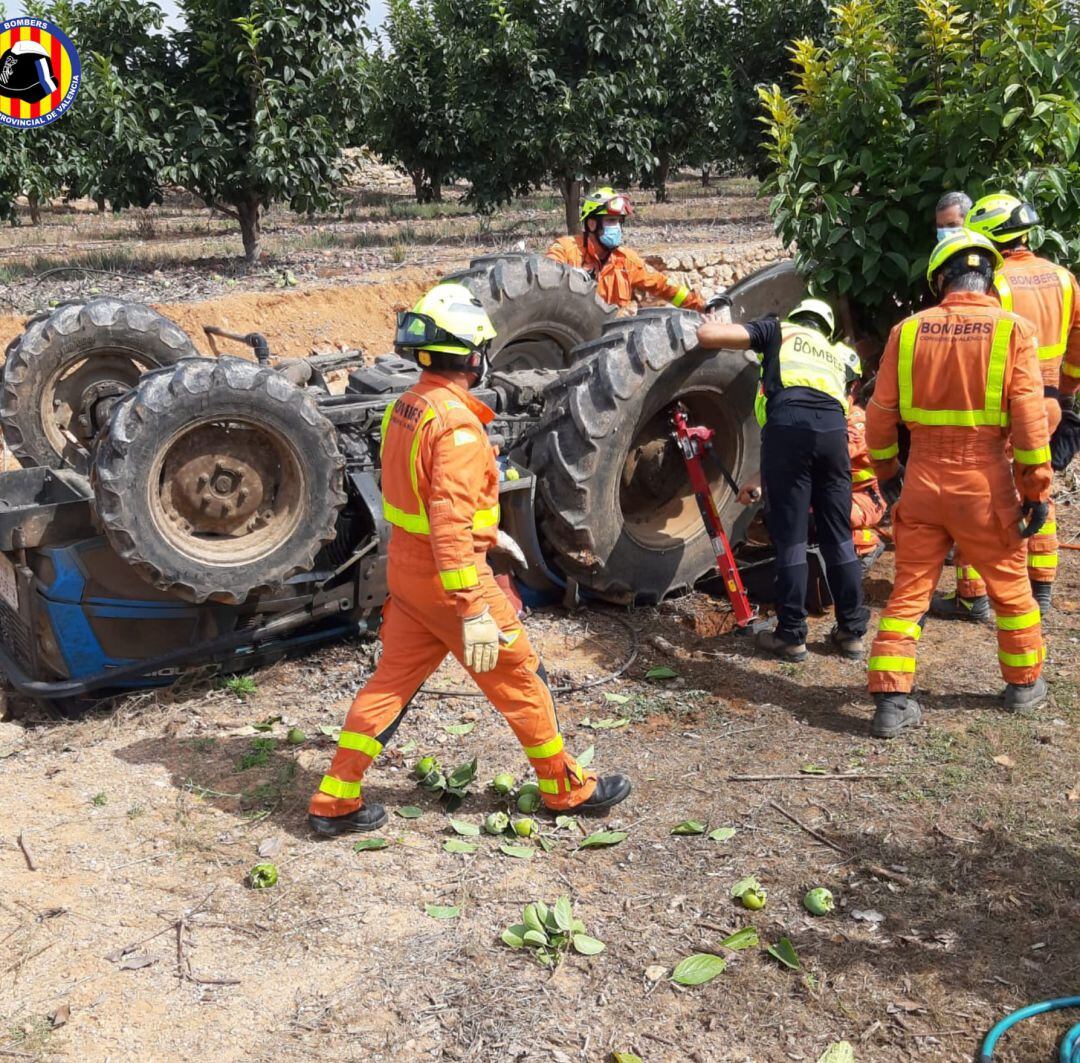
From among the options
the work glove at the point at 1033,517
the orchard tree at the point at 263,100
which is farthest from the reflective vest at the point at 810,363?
the orchard tree at the point at 263,100

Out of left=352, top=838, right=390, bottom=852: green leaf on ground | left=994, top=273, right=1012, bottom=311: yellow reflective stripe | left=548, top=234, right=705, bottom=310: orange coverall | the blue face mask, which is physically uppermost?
the blue face mask

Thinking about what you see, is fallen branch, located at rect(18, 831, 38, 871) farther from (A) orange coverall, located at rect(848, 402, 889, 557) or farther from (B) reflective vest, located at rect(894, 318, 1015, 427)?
(A) orange coverall, located at rect(848, 402, 889, 557)

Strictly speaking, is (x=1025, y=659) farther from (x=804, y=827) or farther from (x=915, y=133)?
(x=915, y=133)

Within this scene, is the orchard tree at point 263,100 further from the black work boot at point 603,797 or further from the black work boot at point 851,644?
the black work boot at point 603,797

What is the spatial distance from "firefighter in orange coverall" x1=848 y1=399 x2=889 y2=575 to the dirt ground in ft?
2.75

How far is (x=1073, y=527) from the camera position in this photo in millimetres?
6902

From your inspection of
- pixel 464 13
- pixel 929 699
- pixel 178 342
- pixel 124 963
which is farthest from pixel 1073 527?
pixel 464 13

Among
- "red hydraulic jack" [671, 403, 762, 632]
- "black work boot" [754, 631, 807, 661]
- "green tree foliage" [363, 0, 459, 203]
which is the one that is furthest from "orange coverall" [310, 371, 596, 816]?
"green tree foliage" [363, 0, 459, 203]

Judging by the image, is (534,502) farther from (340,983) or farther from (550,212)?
(550,212)

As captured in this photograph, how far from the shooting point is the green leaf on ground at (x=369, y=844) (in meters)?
3.87

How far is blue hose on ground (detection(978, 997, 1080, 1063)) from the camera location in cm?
279

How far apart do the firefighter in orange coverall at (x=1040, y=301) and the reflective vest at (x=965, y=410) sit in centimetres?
106

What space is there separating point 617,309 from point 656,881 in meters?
4.28

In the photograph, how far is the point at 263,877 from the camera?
3627 millimetres
